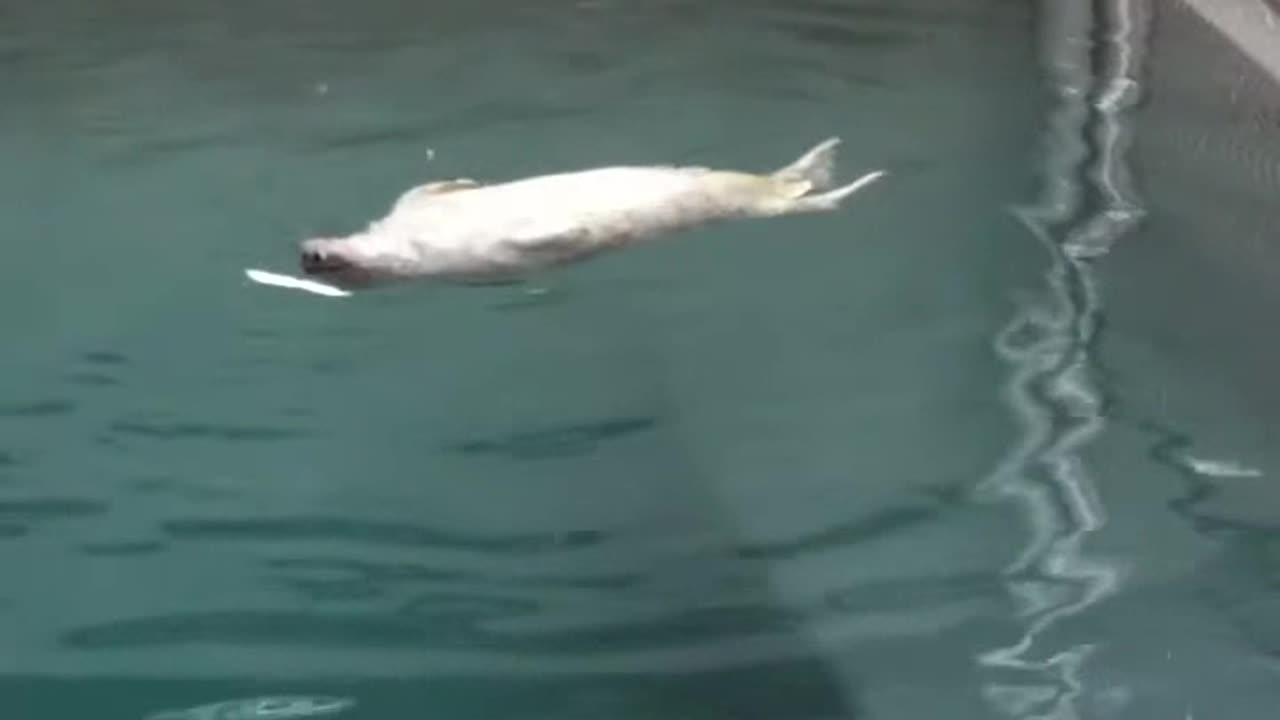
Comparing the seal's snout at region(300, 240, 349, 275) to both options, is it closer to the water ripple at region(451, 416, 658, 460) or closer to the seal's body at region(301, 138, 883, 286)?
the seal's body at region(301, 138, 883, 286)

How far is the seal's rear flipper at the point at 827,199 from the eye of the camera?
4.97 ft

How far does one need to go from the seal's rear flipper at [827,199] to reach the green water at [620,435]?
0.01 m

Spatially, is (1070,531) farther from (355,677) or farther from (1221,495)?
(355,677)

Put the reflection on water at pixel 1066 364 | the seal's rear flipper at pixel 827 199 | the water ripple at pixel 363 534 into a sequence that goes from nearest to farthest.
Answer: the reflection on water at pixel 1066 364 → the water ripple at pixel 363 534 → the seal's rear flipper at pixel 827 199

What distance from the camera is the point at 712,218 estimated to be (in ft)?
4.50

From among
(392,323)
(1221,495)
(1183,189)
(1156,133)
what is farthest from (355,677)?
(1156,133)

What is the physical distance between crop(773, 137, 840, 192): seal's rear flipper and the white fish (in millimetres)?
350

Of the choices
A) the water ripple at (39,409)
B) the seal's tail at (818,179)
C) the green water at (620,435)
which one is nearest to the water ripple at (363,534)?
the green water at (620,435)

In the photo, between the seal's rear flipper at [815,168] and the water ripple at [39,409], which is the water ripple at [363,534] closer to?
the water ripple at [39,409]

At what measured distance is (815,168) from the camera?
1614 millimetres

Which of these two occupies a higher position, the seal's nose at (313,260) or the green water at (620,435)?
the seal's nose at (313,260)

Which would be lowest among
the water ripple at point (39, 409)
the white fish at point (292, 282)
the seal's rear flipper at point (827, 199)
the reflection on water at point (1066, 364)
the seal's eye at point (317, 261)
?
the reflection on water at point (1066, 364)

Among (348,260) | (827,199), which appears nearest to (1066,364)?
(827,199)

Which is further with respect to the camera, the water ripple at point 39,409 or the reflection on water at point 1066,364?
the water ripple at point 39,409
